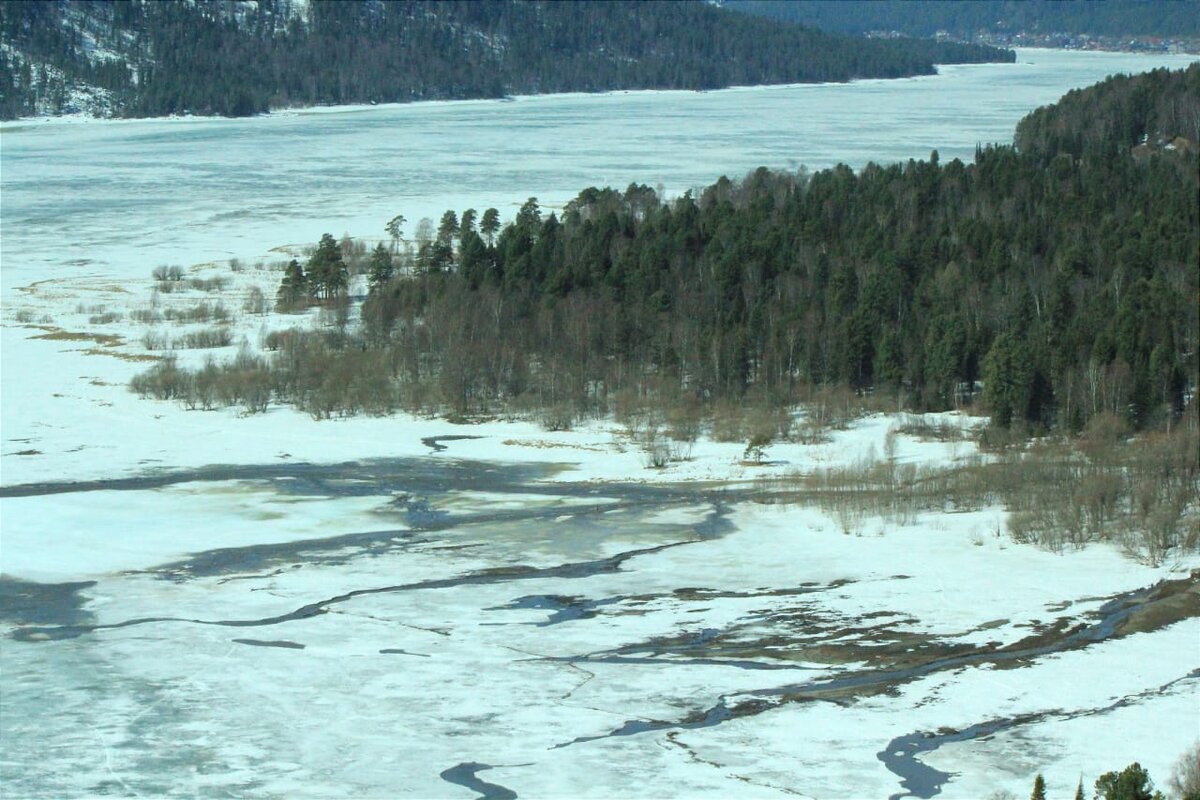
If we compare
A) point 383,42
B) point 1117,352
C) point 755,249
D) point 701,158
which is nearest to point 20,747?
point 1117,352

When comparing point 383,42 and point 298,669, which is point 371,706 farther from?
point 383,42

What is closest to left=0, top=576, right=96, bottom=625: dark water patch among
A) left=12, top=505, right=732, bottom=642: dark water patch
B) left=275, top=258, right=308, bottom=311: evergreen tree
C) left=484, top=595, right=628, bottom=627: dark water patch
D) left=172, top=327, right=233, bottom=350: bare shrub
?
left=12, top=505, right=732, bottom=642: dark water patch

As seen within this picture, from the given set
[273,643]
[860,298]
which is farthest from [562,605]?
[860,298]

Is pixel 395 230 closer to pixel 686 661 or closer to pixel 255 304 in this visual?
pixel 255 304

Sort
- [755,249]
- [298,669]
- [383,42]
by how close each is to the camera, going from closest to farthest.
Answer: [298,669]
[755,249]
[383,42]

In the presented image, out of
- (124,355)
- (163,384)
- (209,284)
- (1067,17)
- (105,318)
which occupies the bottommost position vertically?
(163,384)
